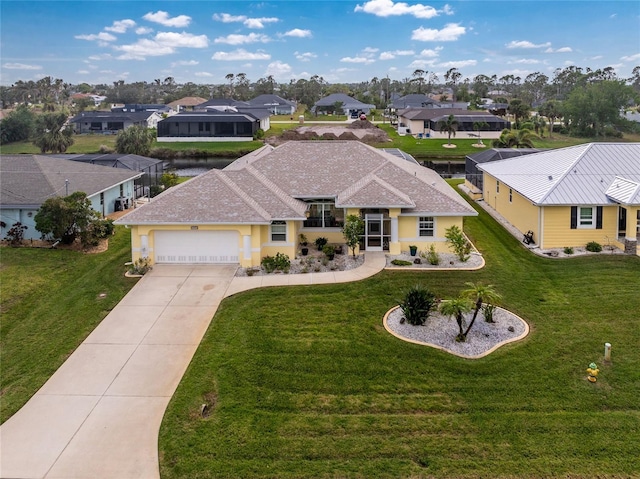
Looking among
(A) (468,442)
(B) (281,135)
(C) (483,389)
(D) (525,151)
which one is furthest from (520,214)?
(B) (281,135)

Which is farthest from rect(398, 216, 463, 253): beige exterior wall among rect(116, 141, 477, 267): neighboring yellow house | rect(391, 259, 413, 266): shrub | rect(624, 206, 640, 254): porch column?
rect(624, 206, 640, 254): porch column

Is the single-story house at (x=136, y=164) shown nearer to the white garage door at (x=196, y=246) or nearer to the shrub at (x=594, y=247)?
the white garage door at (x=196, y=246)

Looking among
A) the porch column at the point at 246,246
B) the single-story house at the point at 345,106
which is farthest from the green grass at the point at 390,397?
the single-story house at the point at 345,106

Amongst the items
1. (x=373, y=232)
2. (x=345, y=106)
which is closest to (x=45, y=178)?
(x=373, y=232)

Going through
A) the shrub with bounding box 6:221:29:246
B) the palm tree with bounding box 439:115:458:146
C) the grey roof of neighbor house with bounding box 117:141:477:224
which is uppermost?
A: the palm tree with bounding box 439:115:458:146

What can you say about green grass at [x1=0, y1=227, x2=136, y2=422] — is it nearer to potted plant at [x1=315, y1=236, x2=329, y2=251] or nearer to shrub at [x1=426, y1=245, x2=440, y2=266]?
potted plant at [x1=315, y1=236, x2=329, y2=251]

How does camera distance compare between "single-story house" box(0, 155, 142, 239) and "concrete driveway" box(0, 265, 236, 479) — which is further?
"single-story house" box(0, 155, 142, 239)

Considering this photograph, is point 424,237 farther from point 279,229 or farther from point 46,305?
point 46,305
